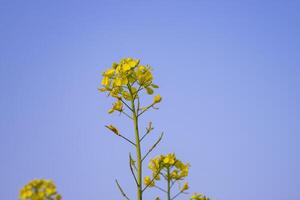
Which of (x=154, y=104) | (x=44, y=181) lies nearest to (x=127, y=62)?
(x=154, y=104)

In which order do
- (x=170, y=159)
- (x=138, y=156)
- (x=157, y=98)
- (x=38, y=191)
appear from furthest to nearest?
1. (x=170, y=159)
2. (x=157, y=98)
3. (x=138, y=156)
4. (x=38, y=191)

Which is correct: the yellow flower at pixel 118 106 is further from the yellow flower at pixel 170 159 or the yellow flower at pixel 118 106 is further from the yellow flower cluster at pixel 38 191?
the yellow flower cluster at pixel 38 191

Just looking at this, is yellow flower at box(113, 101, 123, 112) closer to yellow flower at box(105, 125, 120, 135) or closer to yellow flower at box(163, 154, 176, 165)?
yellow flower at box(105, 125, 120, 135)

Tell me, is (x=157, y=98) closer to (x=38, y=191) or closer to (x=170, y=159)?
(x=170, y=159)

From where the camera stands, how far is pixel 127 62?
5.63 meters

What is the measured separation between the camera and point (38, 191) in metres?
2.92

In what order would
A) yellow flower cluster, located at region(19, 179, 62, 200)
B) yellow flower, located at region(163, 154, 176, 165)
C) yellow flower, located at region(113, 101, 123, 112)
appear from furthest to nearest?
yellow flower, located at region(163, 154, 176, 165), yellow flower, located at region(113, 101, 123, 112), yellow flower cluster, located at region(19, 179, 62, 200)

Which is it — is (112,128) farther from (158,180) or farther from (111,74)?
(158,180)

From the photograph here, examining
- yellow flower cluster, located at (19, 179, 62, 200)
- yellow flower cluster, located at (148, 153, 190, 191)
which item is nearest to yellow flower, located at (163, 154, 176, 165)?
yellow flower cluster, located at (148, 153, 190, 191)

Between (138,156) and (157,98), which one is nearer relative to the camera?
(138,156)

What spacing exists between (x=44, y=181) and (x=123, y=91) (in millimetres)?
2617

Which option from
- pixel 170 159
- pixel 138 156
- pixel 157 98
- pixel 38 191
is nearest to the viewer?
pixel 38 191

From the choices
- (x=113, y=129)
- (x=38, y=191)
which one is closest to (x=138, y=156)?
(x=113, y=129)

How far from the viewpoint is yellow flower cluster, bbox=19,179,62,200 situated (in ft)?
9.28
